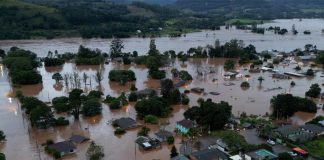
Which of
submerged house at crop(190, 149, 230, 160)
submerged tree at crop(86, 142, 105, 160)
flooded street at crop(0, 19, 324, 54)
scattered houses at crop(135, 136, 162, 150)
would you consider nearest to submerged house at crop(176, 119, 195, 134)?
scattered houses at crop(135, 136, 162, 150)

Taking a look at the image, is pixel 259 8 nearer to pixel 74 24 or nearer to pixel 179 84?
pixel 74 24

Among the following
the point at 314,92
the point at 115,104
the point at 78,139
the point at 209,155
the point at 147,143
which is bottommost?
the point at 78,139

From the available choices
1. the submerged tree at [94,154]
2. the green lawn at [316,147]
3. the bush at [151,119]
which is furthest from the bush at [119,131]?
the green lawn at [316,147]

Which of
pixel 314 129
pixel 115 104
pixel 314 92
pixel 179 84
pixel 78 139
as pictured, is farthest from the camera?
pixel 179 84

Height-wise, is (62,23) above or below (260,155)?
above

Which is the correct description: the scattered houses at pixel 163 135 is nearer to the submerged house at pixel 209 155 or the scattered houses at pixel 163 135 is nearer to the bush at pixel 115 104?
the submerged house at pixel 209 155

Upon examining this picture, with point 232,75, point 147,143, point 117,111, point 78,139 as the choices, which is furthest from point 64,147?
point 232,75
